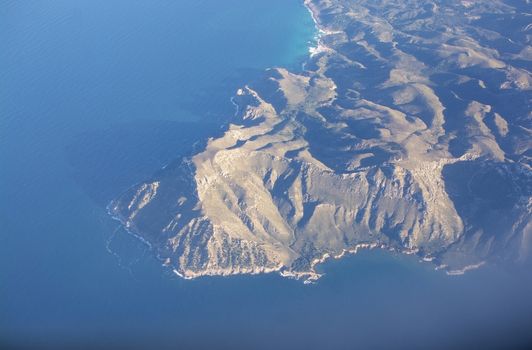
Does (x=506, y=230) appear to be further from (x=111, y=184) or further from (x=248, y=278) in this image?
(x=111, y=184)

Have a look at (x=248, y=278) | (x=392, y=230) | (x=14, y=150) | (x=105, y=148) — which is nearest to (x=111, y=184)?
(x=105, y=148)

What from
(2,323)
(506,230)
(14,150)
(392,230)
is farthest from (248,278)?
(14,150)

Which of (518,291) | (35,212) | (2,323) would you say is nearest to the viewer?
(2,323)

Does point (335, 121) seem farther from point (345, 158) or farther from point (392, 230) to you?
point (392, 230)

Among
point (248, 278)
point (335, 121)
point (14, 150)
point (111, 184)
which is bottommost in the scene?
point (248, 278)

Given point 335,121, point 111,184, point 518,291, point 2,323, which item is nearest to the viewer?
point 2,323

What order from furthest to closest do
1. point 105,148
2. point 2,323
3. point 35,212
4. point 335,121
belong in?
point 335,121 < point 105,148 < point 35,212 < point 2,323

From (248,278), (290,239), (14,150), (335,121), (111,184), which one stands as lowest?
(248,278)

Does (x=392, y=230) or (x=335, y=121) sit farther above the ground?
(x=335, y=121)

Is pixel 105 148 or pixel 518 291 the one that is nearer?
pixel 518 291
